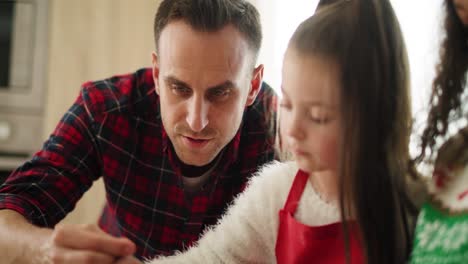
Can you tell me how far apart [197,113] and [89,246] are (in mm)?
364

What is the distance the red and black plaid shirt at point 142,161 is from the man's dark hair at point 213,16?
208 millimetres

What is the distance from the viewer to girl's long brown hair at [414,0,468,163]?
0.62 m

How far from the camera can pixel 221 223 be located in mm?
860

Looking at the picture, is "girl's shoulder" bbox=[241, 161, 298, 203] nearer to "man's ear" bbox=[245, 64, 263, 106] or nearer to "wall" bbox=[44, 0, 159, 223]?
"man's ear" bbox=[245, 64, 263, 106]

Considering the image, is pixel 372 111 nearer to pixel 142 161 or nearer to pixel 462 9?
pixel 462 9

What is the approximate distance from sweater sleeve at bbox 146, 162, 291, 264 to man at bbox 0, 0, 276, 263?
206 mm

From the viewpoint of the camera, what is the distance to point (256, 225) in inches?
31.7

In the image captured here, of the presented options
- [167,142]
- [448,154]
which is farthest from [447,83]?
[167,142]

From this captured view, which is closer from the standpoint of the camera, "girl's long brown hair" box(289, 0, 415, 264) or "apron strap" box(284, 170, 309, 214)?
"girl's long brown hair" box(289, 0, 415, 264)

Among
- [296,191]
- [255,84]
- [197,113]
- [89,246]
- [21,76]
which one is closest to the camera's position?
[89,246]

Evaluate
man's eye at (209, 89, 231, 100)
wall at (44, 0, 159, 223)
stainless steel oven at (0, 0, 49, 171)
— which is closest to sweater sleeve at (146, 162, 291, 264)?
man's eye at (209, 89, 231, 100)

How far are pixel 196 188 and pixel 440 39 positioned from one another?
28.4 inches

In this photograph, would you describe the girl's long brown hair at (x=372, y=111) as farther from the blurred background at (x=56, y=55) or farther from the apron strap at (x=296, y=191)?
the blurred background at (x=56, y=55)

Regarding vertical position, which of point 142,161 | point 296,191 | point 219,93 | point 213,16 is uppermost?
point 213,16
